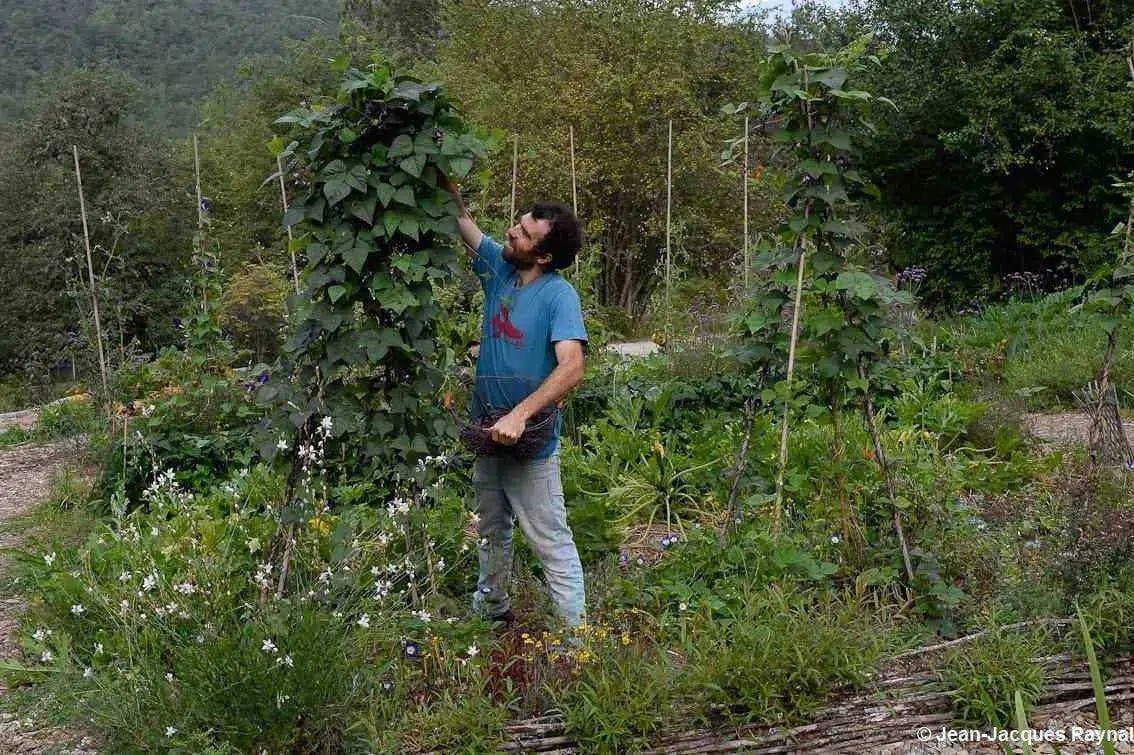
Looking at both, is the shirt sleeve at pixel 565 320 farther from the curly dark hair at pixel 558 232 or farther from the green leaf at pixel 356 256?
the green leaf at pixel 356 256

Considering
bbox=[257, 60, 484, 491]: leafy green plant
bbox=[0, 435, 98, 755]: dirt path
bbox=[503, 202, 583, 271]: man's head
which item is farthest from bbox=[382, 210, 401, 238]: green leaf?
bbox=[0, 435, 98, 755]: dirt path

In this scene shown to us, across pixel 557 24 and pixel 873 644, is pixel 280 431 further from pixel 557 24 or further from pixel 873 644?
pixel 557 24

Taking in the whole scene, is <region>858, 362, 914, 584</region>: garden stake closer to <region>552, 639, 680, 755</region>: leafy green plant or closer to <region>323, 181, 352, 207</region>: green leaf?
<region>552, 639, 680, 755</region>: leafy green plant

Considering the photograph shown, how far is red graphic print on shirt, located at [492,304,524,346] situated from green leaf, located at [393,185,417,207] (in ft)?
1.50

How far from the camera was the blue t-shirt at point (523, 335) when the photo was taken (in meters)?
2.98

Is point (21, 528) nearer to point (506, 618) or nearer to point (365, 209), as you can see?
point (506, 618)

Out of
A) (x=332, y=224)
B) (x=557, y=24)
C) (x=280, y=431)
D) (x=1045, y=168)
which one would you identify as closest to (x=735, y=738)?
(x=280, y=431)

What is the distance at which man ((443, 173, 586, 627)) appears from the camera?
3.00 m

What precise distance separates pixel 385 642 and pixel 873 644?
1.41 m

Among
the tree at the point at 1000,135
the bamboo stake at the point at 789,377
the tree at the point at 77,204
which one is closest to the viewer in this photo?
the bamboo stake at the point at 789,377

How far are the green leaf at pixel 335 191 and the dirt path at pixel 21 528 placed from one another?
164 cm

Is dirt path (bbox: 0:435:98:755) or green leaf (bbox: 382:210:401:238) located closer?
dirt path (bbox: 0:435:98:755)

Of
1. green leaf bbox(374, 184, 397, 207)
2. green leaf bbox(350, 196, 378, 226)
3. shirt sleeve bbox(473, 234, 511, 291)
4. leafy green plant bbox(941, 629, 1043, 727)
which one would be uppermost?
green leaf bbox(374, 184, 397, 207)

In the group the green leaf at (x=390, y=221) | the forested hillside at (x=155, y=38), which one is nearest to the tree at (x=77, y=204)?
the forested hillside at (x=155, y=38)
